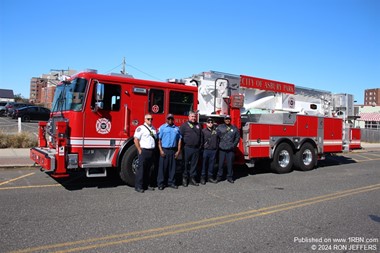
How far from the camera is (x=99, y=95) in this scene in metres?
7.64

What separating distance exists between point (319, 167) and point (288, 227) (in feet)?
27.4

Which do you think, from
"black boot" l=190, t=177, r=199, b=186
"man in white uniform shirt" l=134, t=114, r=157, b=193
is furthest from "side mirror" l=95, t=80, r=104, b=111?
"black boot" l=190, t=177, r=199, b=186

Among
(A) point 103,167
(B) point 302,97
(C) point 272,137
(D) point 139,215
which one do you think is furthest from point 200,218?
(B) point 302,97

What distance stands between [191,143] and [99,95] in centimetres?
A: 242

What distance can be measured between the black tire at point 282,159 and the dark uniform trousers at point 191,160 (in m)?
3.35

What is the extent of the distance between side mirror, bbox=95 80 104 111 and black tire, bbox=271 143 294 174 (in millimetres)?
5755

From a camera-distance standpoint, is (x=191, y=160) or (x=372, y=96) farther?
(x=372, y=96)

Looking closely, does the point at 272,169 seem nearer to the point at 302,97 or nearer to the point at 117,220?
the point at 302,97

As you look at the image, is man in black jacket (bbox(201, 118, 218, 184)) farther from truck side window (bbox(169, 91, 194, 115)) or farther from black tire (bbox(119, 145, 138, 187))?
black tire (bbox(119, 145, 138, 187))

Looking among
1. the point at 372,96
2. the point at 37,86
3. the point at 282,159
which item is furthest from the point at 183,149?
the point at 372,96

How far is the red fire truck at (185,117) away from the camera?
7531 millimetres

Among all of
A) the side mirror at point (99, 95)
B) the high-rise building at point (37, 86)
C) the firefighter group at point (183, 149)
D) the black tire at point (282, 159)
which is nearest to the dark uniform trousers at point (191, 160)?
the firefighter group at point (183, 149)

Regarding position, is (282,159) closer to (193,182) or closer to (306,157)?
(306,157)

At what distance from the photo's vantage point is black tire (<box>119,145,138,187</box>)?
7.86m
